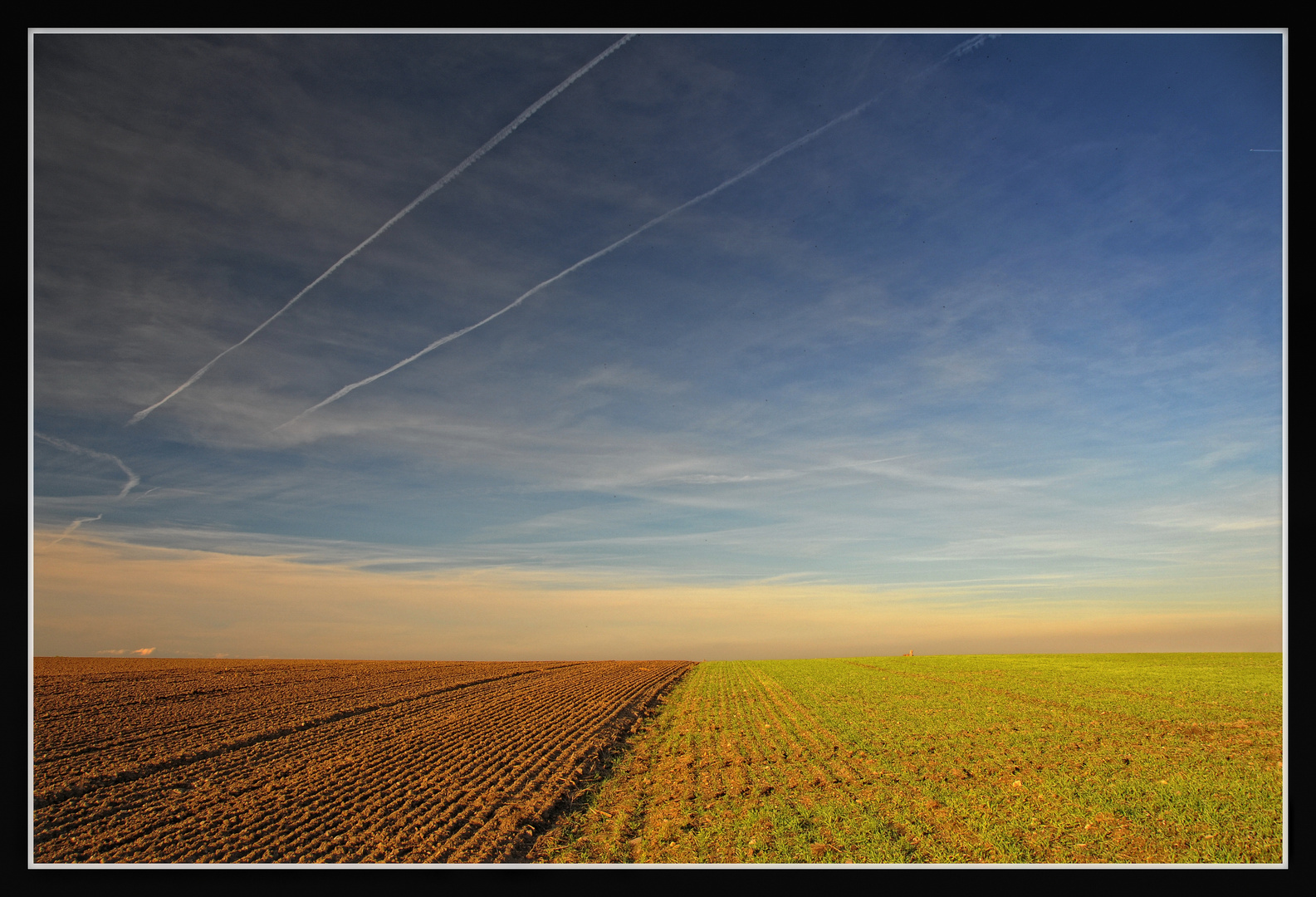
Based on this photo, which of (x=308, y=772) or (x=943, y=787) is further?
(x=308, y=772)

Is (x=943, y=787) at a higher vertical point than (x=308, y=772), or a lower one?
higher

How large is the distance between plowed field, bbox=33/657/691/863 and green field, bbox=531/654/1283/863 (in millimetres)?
1711

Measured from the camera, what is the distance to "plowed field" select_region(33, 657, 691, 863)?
1033 cm

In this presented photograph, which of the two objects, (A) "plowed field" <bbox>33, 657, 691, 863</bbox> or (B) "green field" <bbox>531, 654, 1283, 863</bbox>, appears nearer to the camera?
(B) "green field" <bbox>531, 654, 1283, 863</bbox>

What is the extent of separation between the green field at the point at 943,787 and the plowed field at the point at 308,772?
5.61ft

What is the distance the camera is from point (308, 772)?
15.2 metres

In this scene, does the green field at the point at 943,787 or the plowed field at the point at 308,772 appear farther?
the plowed field at the point at 308,772

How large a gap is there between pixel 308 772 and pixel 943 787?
45.0 feet

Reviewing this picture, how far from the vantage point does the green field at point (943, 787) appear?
985cm

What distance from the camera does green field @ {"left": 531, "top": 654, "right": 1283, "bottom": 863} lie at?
388 inches
